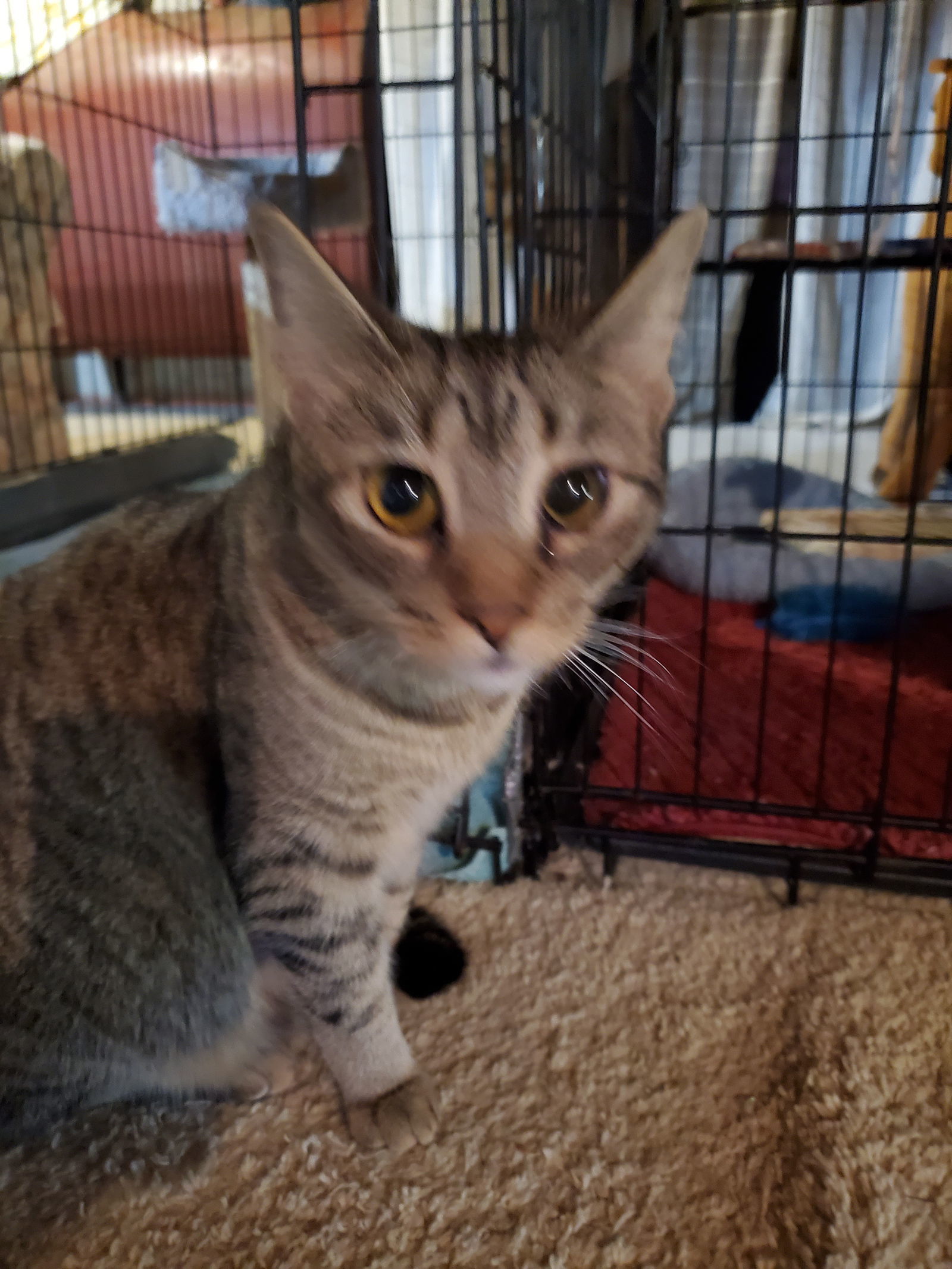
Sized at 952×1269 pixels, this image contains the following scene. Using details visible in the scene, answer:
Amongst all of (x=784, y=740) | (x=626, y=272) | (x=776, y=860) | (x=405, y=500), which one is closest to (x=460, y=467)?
(x=405, y=500)

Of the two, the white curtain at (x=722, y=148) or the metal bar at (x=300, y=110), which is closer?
the metal bar at (x=300, y=110)

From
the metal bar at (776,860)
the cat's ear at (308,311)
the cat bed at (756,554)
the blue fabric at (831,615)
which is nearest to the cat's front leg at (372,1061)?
the metal bar at (776,860)

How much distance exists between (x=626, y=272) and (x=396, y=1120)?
80cm

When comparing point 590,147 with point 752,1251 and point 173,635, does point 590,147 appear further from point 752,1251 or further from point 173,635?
point 752,1251

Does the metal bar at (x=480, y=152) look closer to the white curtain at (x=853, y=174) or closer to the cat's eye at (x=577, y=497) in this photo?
the cat's eye at (x=577, y=497)

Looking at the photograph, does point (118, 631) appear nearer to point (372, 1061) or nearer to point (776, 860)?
point (372, 1061)

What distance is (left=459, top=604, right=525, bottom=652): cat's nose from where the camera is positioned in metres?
0.59

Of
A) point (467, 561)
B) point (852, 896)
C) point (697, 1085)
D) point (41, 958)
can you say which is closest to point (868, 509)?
point (852, 896)

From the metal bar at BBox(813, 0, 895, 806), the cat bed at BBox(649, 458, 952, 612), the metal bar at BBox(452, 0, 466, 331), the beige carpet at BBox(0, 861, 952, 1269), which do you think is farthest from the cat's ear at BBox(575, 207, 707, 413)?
the cat bed at BBox(649, 458, 952, 612)

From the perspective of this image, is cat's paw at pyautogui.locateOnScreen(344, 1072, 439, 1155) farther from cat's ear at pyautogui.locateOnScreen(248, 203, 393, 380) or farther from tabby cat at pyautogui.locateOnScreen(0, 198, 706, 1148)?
cat's ear at pyautogui.locateOnScreen(248, 203, 393, 380)

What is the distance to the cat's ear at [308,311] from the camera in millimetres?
607

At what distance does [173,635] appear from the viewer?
2.51 feet

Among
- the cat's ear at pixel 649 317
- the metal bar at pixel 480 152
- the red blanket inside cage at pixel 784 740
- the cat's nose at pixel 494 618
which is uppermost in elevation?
the metal bar at pixel 480 152

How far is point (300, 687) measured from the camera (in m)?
0.71
